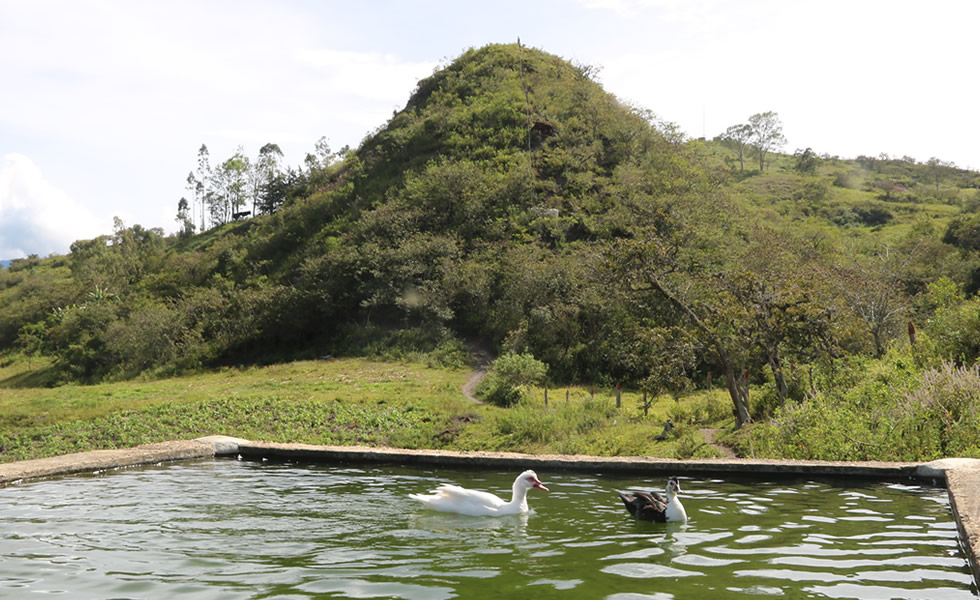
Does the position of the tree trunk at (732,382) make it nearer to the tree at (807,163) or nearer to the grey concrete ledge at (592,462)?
the grey concrete ledge at (592,462)

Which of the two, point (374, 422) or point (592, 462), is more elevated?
point (592, 462)

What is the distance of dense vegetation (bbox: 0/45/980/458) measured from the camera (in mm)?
17422

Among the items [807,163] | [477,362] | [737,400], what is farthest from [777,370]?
[807,163]

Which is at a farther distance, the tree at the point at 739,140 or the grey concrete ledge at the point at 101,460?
the tree at the point at 739,140

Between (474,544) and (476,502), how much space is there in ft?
4.04

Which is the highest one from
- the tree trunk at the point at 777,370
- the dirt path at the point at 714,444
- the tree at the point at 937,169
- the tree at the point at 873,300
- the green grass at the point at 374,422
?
the tree at the point at 937,169

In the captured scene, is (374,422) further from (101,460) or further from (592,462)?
(592,462)

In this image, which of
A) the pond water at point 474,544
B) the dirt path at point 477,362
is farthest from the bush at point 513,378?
the pond water at point 474,544

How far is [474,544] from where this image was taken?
7477mm

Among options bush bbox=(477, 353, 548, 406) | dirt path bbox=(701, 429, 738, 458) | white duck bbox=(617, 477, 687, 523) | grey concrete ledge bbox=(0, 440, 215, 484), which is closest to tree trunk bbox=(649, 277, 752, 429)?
dirt path bbox=(701, 429, 738, 458)

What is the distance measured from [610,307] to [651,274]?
57.9 ft

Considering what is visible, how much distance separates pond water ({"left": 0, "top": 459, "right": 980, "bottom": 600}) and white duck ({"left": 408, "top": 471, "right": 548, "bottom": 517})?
12 cm

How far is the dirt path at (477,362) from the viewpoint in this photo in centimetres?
3284

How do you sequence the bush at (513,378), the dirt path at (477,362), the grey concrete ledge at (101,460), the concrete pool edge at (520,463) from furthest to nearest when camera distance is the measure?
the dirt path at (477,362)
the bush at (513,378)
the grey concrete ledge at (101,460)
the concrete pool edge at (520,463)
